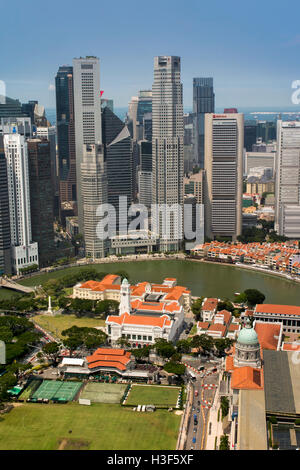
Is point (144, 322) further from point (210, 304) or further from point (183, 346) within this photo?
point (210, 304)

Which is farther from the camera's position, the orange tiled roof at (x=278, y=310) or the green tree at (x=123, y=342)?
the orange tiled roof at (x=278, y=310)

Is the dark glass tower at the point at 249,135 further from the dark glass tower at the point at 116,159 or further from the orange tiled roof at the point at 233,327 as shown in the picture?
the orange tiled roof at the point at 233,327

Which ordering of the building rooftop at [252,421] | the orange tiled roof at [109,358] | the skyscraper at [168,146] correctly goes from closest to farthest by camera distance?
1. the building rooftop at [252,421]
2. the orange tiled roof at [109,358]
3. the skyscraper at [168,146]

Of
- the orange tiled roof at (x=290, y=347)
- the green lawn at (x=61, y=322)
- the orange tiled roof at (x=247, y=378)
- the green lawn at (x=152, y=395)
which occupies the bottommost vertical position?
the green lawn at (x=152, y=395)

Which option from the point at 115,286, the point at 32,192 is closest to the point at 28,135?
the point at 32,192

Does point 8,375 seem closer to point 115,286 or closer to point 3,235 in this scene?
point 115,286

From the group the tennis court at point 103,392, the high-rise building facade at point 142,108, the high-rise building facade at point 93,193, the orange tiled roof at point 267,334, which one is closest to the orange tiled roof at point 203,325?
the orange tiled roof at point 267,334

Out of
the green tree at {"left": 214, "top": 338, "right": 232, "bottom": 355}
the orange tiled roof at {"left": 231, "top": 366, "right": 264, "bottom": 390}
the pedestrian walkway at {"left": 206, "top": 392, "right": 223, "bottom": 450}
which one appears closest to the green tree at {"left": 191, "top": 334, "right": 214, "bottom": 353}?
the green tree at {"left": 214, "top": 338, "right": 232, "bottom": 355}

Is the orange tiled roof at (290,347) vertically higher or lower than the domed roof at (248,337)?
lower
